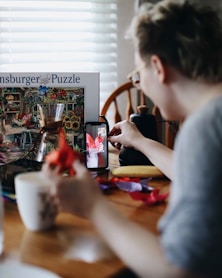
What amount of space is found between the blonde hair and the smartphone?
23.0 inches

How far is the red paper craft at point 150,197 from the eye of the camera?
107 cm

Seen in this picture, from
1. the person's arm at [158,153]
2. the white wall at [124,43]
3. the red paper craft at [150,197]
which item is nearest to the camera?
the red paper craft at [150,197]

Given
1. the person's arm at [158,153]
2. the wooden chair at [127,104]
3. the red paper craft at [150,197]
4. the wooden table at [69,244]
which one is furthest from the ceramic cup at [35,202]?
the wooden chair at [127,104]

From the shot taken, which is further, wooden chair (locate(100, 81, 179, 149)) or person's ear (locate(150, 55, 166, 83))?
wooden chair (locate(100, 81, 179, 149))

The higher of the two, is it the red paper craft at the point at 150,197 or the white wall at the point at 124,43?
the white wall at the point at 124,43

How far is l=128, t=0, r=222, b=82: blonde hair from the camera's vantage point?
0.81 m

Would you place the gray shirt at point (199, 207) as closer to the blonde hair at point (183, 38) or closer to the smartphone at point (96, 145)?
the blonde hair at point (183, 38)

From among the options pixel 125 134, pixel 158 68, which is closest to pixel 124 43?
pixel 125 134

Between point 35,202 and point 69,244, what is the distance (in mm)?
111

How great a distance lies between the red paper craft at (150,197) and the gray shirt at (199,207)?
369 millimetres

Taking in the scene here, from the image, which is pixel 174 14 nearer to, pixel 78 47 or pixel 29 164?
pixel 29 164

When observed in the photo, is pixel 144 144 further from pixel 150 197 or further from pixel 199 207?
pixel 199 207

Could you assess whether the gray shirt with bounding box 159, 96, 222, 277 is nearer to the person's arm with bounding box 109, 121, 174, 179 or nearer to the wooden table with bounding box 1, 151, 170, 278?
the wooden table with bounding box 1, 151, 170, 278

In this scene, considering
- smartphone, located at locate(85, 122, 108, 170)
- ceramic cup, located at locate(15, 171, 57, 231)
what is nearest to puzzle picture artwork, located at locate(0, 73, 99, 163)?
smartphone, located at locate(85, 122, 108, 170)
